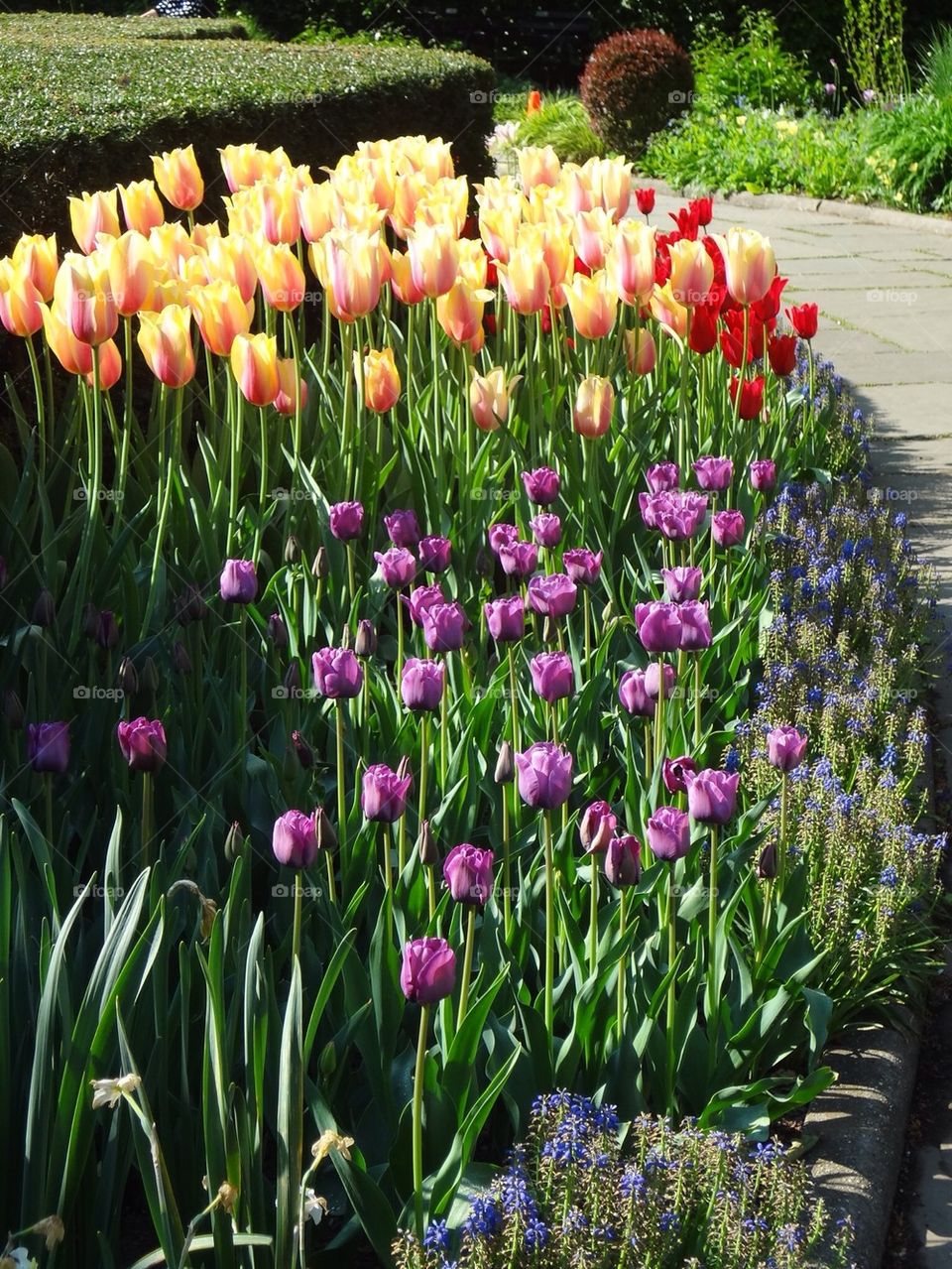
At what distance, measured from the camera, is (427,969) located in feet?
4.82

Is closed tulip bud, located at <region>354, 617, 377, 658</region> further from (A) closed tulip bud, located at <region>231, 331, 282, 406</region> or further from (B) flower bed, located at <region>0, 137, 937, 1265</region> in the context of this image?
(A) closed tulip bud, located at <region>231, 331, 282, 406</region>

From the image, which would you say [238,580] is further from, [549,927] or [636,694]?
[549,927]

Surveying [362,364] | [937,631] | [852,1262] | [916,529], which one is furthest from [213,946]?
[916,529]

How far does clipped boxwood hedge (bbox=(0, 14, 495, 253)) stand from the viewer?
4.12 metres

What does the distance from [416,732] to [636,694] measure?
0.60m

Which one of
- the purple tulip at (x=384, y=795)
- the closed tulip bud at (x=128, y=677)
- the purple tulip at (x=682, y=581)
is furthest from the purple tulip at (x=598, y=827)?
the closed tulip bud at (x=128, y=677)

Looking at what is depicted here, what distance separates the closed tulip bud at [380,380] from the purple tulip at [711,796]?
1547 millimetres

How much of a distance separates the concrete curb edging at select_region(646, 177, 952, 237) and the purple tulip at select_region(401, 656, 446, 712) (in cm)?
983

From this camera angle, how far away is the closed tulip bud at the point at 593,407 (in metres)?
3.10

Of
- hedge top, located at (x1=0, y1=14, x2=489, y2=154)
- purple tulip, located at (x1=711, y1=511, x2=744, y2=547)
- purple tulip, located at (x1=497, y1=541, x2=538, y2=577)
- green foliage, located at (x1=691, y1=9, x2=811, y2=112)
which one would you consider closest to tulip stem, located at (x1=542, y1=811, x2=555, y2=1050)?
purple tulip, located at (x1=497, y1=541, x2=538, y2=577)

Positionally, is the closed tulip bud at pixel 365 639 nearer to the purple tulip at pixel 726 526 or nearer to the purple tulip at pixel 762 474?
the purple tulip at pixel 726 526

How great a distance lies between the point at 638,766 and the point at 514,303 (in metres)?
1.23

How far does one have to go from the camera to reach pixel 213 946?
1.55 meters

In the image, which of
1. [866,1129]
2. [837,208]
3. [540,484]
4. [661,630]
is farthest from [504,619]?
[837,208]
